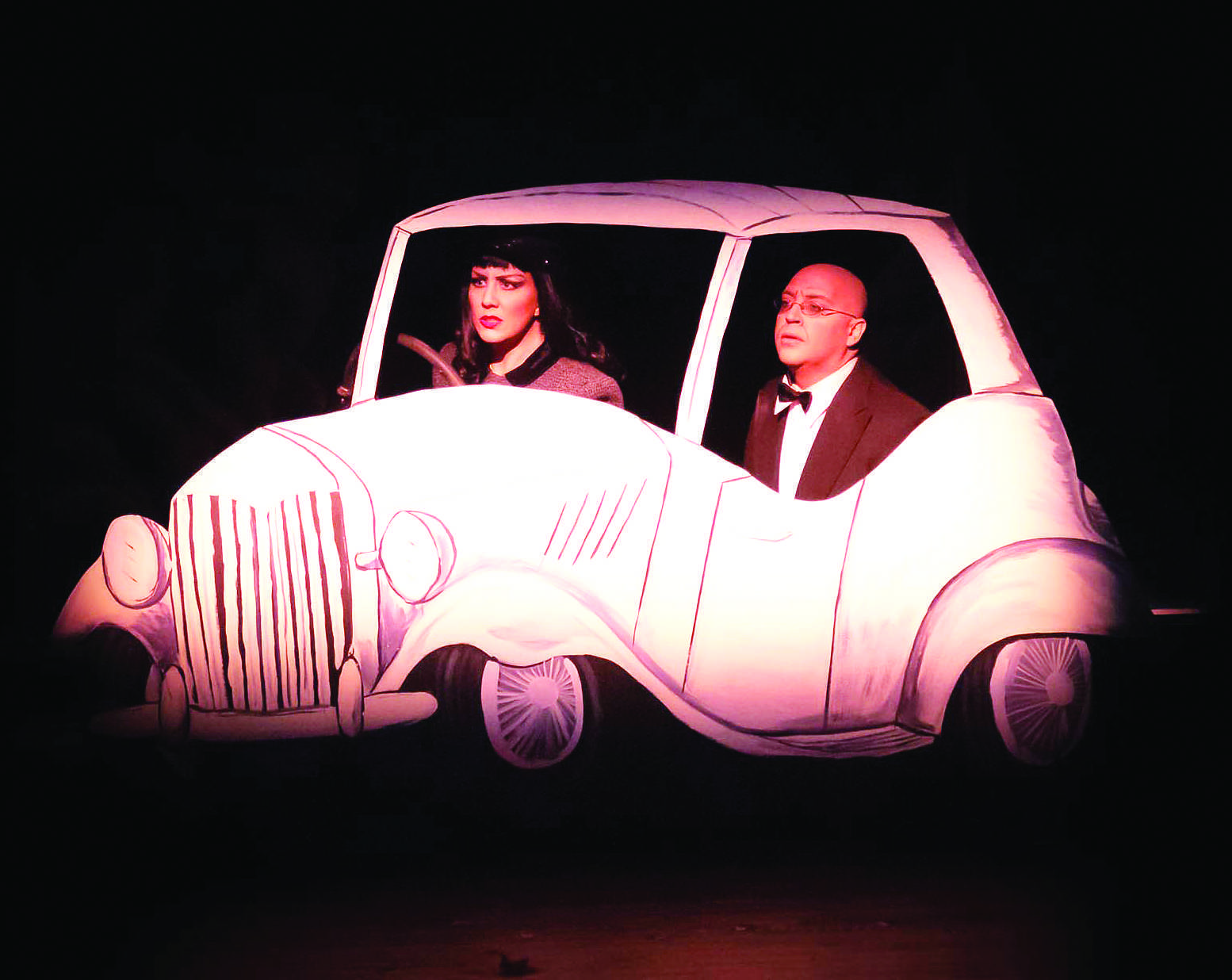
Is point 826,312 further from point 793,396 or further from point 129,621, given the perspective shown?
point 129,621

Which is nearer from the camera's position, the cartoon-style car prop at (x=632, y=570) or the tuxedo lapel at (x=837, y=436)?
the cartoon-style car prop at (x=632, y=570)

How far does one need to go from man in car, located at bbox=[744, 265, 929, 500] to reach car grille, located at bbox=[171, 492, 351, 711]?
124cm

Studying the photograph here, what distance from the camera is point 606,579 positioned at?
3.48m

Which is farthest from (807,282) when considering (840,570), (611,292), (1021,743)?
(1021,743)

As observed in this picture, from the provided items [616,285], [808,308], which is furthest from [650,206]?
[808,308]

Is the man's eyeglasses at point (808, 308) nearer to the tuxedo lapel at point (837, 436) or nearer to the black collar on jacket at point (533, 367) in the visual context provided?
the tuxedo lapel at point (837, 436)

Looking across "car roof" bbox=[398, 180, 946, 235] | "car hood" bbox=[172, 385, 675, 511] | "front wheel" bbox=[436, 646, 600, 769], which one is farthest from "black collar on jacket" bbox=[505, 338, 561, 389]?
"front wheel" bbox=[436, 646, 600, 769]

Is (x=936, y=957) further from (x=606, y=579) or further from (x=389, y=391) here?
(x=389, y=391)

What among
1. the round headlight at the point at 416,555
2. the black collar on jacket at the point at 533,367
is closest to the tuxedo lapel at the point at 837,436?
the black collar on jacket at the point at 533,367

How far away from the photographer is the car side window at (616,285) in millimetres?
3686

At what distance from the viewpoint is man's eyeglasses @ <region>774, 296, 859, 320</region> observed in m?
3.67

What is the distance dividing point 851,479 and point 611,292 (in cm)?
91

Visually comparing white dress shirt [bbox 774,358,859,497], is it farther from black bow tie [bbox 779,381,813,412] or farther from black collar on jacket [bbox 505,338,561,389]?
black collar on jacket [bbox 505,338,561,389]

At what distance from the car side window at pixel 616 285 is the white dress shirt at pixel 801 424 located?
352 mm
